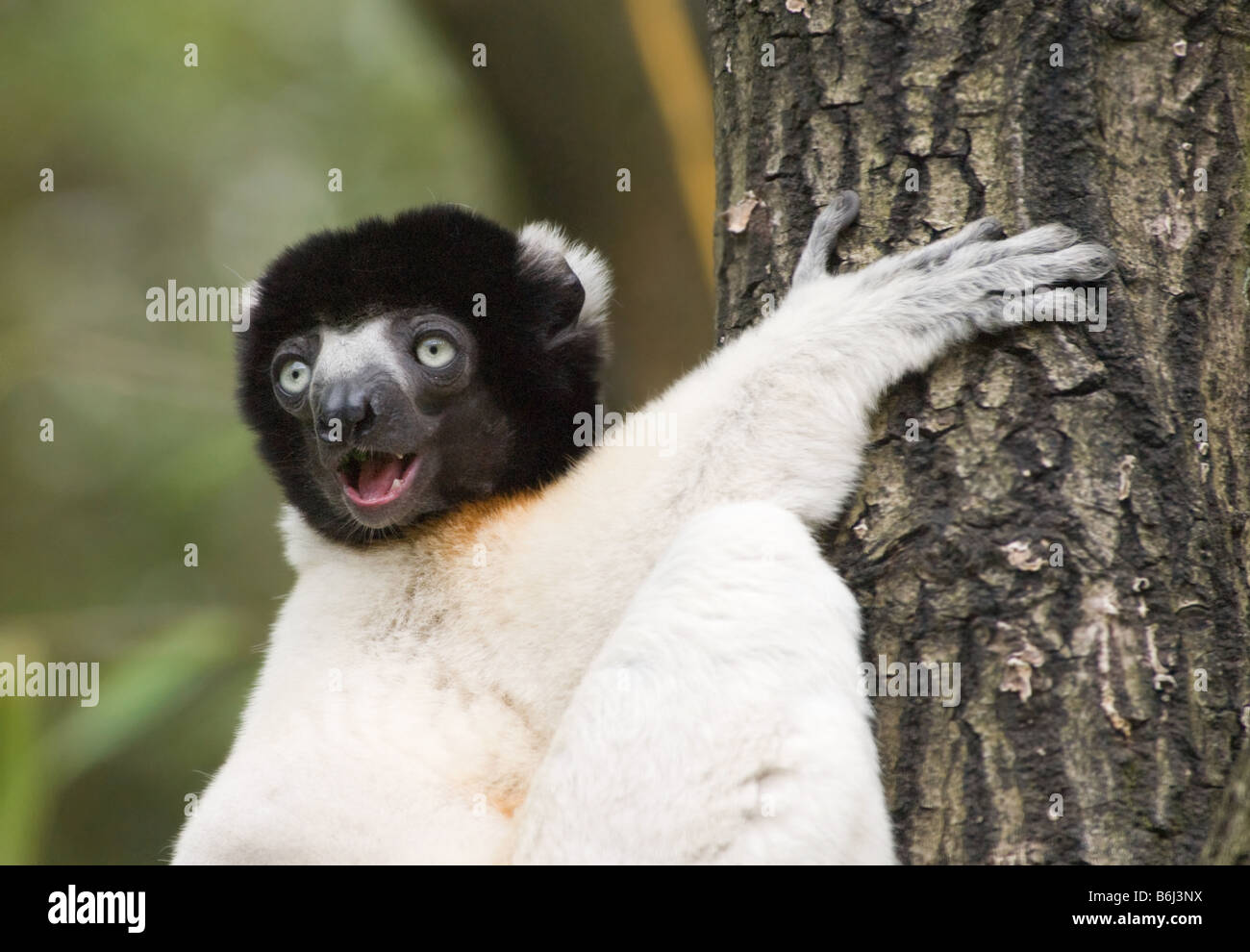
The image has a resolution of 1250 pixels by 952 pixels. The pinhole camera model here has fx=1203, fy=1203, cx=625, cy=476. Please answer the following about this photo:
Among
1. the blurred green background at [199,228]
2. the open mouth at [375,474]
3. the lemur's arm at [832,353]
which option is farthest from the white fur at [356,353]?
the blurred green background at [199,228]

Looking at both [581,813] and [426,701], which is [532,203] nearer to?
[426,701]

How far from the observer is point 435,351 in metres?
4.58

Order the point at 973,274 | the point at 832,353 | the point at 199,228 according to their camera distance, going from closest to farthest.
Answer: the point at 973,274
the point at 832,353
the point at 199,228

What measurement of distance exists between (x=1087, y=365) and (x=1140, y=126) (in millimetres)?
811

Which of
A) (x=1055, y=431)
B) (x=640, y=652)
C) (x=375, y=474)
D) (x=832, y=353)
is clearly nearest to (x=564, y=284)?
(x=375, y=474)

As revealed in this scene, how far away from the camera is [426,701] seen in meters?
4.03

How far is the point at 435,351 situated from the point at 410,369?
5.1 inches

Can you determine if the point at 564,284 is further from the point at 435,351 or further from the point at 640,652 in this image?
the point at 640,652

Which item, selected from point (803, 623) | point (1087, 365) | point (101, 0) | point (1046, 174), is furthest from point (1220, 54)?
point (101, 0)

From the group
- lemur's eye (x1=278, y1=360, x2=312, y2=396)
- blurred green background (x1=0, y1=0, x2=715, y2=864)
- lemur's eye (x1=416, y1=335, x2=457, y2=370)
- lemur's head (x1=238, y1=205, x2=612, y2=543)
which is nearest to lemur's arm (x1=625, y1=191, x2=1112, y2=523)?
lemur's head (x1=238, y1=205, x2=612, y2=543)

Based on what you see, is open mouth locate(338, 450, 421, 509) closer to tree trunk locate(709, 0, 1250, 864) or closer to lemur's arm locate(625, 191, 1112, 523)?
lemur's arm locate(625, 191, 1112, 523)

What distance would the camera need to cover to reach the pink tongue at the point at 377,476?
449 centimetres

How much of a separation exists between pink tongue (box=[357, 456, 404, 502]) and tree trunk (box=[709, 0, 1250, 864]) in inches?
64.5

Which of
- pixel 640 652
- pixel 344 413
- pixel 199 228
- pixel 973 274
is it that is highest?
pixel 199 228
